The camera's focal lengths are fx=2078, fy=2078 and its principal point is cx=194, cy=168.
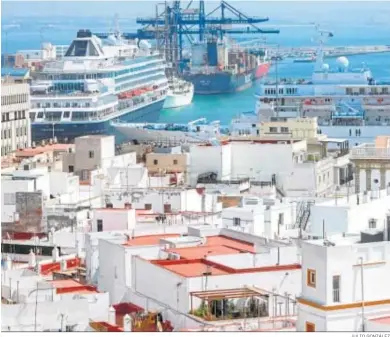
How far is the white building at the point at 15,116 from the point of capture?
31641 mm

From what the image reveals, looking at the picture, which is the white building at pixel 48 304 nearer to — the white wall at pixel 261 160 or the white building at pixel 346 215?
the white building at pixel 346 215

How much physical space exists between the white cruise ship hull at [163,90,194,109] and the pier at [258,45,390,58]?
1334 centimetres

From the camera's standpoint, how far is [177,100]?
173 ft

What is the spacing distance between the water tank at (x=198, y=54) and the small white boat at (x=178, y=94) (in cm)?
693

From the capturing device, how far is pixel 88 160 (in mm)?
22422

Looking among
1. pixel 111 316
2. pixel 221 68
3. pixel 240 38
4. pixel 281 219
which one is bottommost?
pixel 240 38

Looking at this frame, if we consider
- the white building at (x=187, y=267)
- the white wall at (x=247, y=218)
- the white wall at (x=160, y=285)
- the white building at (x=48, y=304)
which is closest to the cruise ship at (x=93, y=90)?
the white wall at (x=247, y=218)

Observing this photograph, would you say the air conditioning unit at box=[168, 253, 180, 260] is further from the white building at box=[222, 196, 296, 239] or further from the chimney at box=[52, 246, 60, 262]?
the white building at box=[222, 196, 296, 239]

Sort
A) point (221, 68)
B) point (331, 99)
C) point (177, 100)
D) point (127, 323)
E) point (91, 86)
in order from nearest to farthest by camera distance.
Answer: point (127, 323), point (331, 99), point (91, 86), point (177, 100), point (221, 68)

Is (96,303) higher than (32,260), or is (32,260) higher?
(96,303)

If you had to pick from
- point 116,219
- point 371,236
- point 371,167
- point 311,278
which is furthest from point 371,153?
point 311,278

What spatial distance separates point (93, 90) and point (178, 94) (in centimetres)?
1045

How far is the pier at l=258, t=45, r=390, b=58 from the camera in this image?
6850 centimetres

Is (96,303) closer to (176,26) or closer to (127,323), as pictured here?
(127,323)
